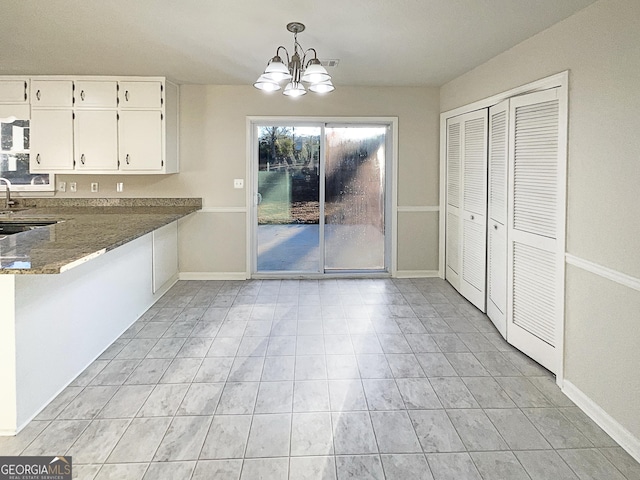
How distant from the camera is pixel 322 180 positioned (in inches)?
232

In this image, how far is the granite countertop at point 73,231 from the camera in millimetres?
2301

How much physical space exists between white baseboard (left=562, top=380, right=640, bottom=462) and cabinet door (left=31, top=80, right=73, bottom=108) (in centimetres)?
537

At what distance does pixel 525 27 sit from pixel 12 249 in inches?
140

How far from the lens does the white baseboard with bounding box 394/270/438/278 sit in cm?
595

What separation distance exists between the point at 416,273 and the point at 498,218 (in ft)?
6.71

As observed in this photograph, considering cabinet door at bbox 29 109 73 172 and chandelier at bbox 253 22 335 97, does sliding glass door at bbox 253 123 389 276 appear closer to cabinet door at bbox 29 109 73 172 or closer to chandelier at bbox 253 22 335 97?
cabinet door at bbox 29 109 73 172

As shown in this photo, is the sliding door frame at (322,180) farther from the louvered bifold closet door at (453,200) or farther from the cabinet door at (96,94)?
the cabinet door at (96,94)

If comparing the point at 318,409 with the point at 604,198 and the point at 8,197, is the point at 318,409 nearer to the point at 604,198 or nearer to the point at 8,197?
the point at 604,198

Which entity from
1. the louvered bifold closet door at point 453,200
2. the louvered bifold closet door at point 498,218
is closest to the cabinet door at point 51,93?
the louvered bifold closet door at point 453,200

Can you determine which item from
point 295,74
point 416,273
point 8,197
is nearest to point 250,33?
point 295,74

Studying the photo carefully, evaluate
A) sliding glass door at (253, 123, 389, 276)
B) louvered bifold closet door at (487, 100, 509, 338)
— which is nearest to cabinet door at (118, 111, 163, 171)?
sliding glass door at (253, 123, 389, 276)

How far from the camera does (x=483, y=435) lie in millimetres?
2377

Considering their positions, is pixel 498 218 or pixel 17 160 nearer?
pixel 498 218

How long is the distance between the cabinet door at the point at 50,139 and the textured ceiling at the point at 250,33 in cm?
46
